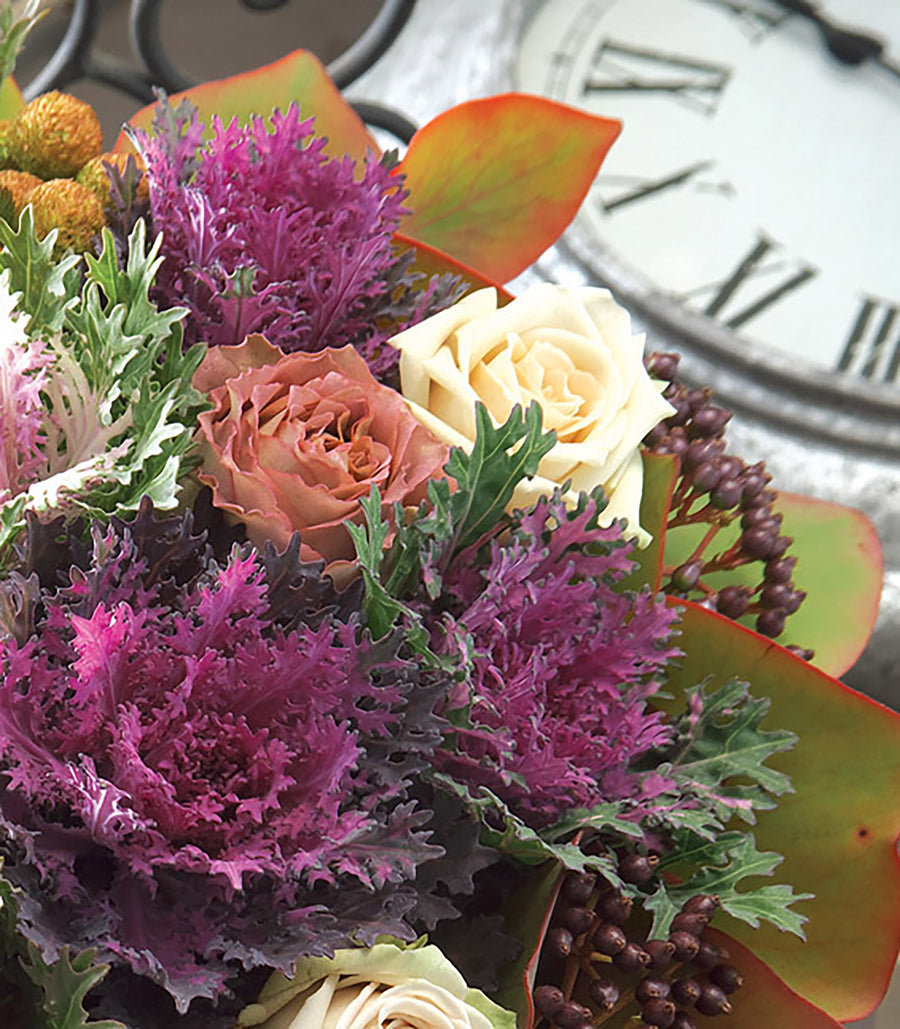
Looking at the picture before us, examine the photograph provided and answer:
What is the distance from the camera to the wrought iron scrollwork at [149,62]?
2.84ft

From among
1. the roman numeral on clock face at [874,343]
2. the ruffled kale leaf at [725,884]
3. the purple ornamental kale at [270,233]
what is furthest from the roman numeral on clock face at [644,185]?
the ruffled kale leaf at [725,884]

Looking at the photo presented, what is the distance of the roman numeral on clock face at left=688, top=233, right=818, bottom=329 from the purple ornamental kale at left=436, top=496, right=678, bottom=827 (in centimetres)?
69

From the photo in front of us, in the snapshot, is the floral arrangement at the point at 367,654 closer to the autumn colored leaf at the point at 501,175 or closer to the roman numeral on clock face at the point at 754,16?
the autumn colored leaf at the point at 501,175

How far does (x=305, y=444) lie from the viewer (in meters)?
0.37

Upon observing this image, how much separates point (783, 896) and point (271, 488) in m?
0.19

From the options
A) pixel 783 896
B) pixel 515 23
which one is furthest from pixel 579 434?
pixel 515 23

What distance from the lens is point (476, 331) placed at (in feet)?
1.43

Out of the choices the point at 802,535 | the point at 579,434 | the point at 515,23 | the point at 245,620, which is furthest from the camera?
the point at 515,23

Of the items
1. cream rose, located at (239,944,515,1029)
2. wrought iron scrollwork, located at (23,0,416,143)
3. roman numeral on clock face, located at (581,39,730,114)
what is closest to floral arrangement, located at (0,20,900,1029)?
cream rose, located at (239,944,515,1029)

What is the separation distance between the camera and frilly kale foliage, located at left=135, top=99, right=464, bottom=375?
0.41m

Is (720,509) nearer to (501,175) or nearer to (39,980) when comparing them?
(501,175)

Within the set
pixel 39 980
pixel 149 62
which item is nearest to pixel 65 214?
pixel 39 980

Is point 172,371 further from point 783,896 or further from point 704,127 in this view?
point 704,127

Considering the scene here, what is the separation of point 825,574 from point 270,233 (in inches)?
10.4
